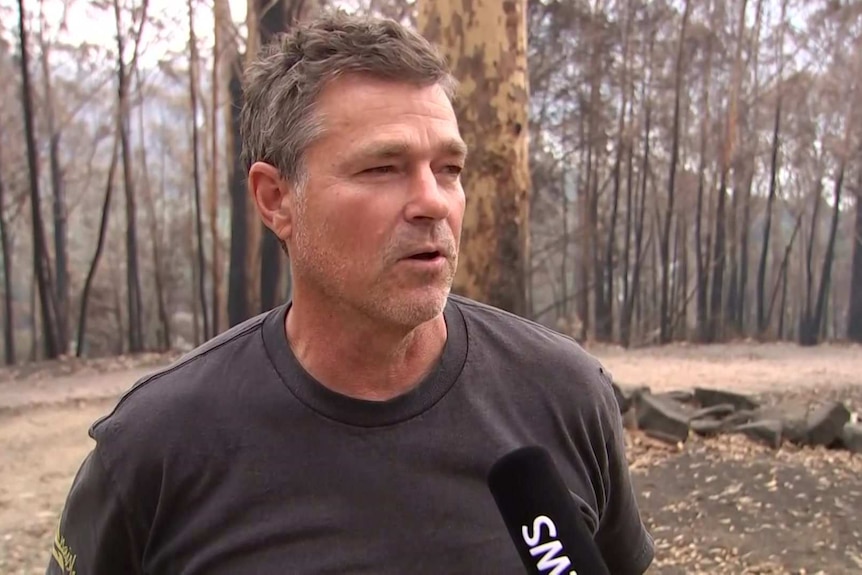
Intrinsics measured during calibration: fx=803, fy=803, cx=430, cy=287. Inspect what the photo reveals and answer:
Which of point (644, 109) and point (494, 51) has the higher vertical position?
point (644, 109)

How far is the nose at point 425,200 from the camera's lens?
1.27 meters

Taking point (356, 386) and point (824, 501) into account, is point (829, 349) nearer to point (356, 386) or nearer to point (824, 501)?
point (824, 501)

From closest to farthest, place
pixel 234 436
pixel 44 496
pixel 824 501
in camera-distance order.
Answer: pixel 234 436 → pixel 824 501 → pixel 44 496

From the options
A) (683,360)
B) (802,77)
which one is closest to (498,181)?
(683,360)

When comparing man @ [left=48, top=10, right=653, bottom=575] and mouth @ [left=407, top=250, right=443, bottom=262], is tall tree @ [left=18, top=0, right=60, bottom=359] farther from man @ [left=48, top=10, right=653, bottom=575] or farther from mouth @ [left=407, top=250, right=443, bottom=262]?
mouth @ [left=407, top=250, right=443, bottom=262]

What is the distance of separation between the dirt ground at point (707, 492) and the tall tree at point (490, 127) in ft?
5.91

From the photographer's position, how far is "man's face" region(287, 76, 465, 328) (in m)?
1.28

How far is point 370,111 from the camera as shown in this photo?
1.29 meters

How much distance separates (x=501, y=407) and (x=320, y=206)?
0.45m

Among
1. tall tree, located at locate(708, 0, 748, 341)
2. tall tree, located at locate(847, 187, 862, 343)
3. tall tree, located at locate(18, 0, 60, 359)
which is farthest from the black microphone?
tall tree, located at locate(847, 187, 862, 343)

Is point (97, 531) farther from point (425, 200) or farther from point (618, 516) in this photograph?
point (618, 516)

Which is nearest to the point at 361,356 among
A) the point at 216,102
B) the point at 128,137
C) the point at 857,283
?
the point at 216,102

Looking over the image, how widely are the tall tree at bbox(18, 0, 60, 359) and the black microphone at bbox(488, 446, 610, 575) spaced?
56.0ft

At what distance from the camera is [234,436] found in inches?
49.6
